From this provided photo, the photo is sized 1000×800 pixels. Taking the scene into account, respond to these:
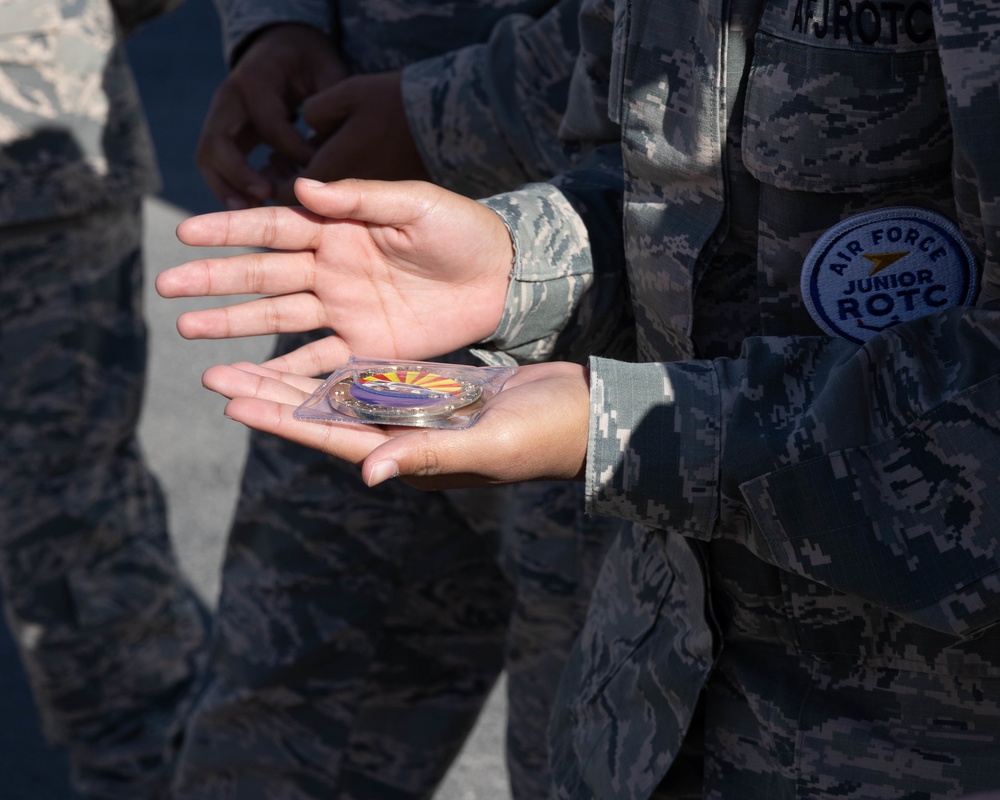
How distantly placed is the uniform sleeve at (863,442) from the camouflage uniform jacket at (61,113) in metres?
1.62

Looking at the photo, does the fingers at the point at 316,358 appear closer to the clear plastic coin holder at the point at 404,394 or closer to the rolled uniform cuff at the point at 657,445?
the clear plastic coin holder at the point at 404,394

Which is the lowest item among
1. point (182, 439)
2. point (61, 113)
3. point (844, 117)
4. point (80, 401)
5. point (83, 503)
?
point (182, 439)

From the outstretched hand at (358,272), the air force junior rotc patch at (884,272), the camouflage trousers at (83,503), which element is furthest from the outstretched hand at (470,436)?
the camouflage trousers at (83,503)

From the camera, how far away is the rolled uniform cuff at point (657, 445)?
898mm

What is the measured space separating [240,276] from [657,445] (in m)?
0.43

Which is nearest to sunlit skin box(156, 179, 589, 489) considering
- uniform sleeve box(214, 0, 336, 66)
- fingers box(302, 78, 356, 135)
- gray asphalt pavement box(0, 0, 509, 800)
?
fingers box(302, 78, 356, 135)

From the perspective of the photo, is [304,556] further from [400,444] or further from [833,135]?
[833,135]

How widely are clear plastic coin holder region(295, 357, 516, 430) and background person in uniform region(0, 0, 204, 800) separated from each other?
1.33m

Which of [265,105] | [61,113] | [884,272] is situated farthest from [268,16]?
[884,272]

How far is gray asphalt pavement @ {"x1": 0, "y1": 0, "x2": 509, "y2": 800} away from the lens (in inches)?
94.5

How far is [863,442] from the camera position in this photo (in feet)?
2.78

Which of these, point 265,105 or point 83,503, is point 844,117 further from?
point 83,503

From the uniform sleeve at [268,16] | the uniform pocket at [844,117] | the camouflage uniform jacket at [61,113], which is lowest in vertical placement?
the camouflage uniform jacket at [61,113]

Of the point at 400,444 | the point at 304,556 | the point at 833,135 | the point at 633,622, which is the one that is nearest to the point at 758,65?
the point at 833,135
